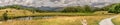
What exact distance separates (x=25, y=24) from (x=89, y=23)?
0.86m

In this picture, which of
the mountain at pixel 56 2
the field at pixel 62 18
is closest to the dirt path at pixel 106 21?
the field at pixel 62 18

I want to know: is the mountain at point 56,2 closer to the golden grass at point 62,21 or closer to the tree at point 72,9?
the tree at point 72,9

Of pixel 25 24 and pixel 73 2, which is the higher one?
pixel 73 2

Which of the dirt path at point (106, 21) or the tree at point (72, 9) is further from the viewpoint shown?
the tree at point (72, 9)

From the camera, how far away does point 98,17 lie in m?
4.66

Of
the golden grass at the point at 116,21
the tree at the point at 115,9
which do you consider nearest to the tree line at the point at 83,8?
the tree at the point at 115,9

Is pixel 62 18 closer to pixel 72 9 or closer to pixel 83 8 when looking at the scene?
pixel 72 9

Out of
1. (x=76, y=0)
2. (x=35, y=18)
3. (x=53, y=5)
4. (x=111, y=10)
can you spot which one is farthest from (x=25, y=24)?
(x=111, y=10)

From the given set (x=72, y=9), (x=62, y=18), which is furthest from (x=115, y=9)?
(x=62, y=18)

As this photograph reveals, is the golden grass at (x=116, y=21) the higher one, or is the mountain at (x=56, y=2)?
the mountain at (x=56, y=2)

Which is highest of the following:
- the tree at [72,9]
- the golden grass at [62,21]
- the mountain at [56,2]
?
the mountain at [56,2]

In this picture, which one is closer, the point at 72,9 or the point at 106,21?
the point at 106,21

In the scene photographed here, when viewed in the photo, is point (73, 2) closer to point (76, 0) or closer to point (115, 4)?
point (76, 0)

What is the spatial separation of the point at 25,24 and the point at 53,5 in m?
0.46
